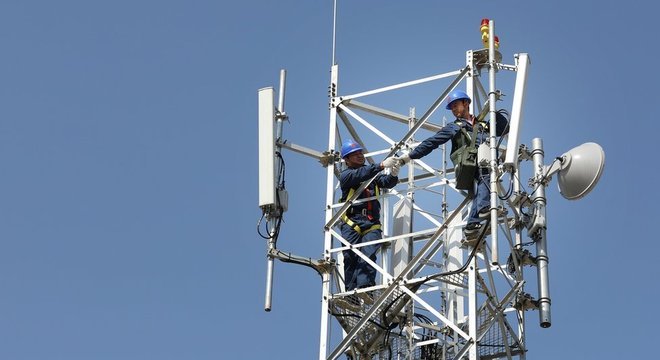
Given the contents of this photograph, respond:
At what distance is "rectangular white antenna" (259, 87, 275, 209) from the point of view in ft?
88.2

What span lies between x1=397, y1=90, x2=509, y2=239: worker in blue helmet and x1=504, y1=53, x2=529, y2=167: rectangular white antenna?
2.47 ft

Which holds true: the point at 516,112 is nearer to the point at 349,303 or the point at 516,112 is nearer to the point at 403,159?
the point at 403,159

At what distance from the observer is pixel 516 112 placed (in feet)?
81.8

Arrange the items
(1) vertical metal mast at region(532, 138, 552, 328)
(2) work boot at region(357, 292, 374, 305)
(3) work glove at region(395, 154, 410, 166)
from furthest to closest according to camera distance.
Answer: (3) work glove at region(395, 154, 410, 166), (2) work boot at region(357, 292, 374, 305), (1) vertical metal mast at region(532, 138, 552, 328)

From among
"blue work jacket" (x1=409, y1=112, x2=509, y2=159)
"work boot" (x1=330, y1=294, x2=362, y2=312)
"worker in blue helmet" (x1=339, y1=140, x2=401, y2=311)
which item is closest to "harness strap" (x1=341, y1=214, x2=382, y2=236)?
"worker in blue helmet" (x1=339, y1=140, x2=401, y2=311)

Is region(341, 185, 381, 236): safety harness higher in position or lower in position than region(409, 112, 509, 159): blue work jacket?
lower

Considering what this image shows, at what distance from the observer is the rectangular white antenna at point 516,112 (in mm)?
24516

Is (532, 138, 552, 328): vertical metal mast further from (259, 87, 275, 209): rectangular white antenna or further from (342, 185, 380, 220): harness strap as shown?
(259, 87, 275, 209): rectangular white antenna

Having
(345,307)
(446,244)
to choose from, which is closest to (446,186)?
(446,244)

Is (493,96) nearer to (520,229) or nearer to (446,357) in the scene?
(520,229)

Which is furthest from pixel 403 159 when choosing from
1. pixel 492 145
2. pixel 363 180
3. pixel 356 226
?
pixel 492 145

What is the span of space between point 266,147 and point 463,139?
3.54 m

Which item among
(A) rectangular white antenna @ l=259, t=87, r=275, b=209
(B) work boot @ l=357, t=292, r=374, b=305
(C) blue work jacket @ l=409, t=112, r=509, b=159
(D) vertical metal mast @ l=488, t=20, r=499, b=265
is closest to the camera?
(D) vertical metal mast @ l=488, t=20, r=499, b=265

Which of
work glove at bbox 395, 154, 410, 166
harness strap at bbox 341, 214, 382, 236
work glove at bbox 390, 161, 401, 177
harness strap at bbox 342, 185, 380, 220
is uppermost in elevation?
work glove at bbox 395, 154, 410, 166
